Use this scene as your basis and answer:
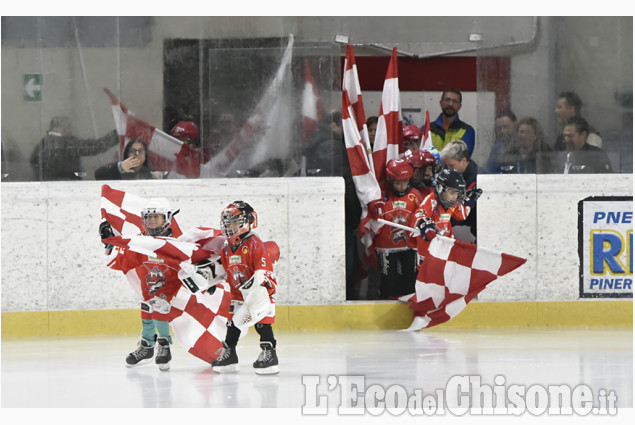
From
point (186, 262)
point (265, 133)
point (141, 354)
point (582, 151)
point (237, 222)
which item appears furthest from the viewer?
point (582, 151)

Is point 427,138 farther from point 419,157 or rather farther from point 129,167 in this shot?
point 129,167

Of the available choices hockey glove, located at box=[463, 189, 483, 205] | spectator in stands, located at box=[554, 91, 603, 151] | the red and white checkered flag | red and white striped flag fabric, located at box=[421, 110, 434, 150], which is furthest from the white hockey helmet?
spectator in stands, located at box=[554, 91, 603, 151]

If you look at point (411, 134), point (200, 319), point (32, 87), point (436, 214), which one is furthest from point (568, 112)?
point (32, 87)

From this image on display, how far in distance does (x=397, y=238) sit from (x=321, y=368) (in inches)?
103

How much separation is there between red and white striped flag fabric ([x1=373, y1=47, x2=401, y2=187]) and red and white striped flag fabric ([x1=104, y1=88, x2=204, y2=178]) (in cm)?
165

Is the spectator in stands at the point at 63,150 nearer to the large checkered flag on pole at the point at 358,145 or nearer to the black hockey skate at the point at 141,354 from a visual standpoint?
the large checkered flag on pole at the point at 358,145

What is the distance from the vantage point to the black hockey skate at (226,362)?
8297mm

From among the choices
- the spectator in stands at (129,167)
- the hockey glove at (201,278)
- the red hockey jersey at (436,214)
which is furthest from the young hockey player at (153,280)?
Result: the red hockey jersey at (436,214)

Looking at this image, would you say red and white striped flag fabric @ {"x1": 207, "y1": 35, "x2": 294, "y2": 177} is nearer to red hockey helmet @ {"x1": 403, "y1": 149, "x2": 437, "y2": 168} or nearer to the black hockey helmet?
red hockey helmet @ {"x1": 403, "y1": 149, "x2": 437, "y2": 168}

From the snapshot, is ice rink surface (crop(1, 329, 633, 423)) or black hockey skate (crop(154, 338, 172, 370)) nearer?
ice rink surface (crop(1, 329, 633, 423))

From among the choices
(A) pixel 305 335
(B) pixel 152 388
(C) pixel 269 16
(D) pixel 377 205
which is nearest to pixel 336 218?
(D) pixel 377 205

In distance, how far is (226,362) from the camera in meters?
8.30

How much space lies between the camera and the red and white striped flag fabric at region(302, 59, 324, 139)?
1104 centimetres

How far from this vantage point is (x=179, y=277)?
27.1ft
